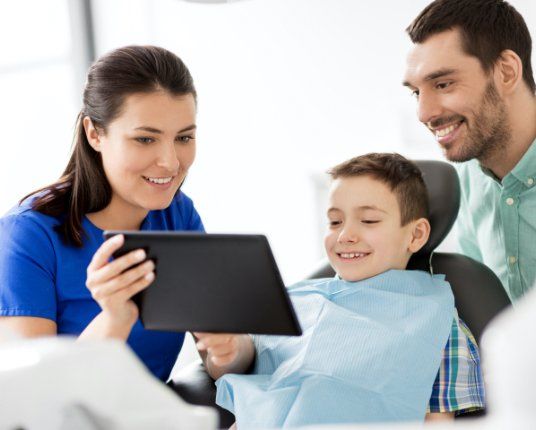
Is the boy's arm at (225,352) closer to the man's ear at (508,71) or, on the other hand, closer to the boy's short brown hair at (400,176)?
the boy's short brown hair at (400,176)

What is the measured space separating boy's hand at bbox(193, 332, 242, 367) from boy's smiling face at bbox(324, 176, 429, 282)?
1.04 ft

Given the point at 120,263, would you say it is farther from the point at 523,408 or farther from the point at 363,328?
the point at 523,408

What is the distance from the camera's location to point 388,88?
10.1 ft

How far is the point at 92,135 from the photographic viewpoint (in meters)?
1.64

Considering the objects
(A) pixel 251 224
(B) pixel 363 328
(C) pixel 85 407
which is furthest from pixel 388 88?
(C) pixel 85 407

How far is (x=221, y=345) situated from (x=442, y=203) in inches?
24.7

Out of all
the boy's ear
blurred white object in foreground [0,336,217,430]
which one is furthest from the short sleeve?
blurred white object in foreground [0,336,217,430]

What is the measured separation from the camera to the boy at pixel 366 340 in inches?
55.9

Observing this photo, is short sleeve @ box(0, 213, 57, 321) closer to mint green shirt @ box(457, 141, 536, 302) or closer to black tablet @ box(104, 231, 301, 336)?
black tablet @ box(104, 231, 301, 336)

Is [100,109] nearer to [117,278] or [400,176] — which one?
[117,278]

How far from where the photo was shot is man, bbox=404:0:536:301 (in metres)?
1.80

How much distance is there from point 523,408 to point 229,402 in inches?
43.0

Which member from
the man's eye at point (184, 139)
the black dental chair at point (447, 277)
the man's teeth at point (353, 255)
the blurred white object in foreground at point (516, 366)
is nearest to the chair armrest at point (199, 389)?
the black dental chair at point (447, 277)

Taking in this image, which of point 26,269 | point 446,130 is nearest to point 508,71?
point 446,130
